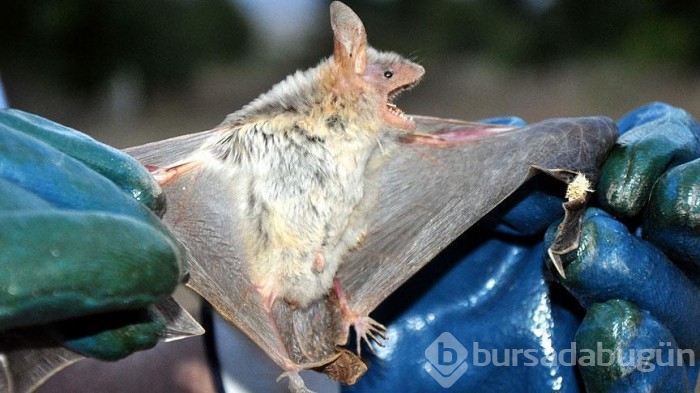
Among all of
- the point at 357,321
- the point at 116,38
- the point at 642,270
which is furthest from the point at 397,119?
the point at 116,38

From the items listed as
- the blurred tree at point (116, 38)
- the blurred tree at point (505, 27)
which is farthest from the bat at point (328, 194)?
the blurred tree at point (116, 38)

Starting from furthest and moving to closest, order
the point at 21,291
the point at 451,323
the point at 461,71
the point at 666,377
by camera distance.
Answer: the point at 461,71 < the point at 451,323 < the point at 666,377 < the point at 21,291

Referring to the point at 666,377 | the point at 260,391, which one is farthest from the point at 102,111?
the point at 666,377

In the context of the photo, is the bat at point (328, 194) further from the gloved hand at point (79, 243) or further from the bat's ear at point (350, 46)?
the gloved hand at point (79, 243)

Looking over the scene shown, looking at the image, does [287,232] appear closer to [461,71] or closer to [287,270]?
[287,270]

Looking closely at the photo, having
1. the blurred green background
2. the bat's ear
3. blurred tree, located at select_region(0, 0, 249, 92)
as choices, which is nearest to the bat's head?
the bat's ear

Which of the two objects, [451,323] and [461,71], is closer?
[451,323]

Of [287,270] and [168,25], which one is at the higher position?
[287,270]
